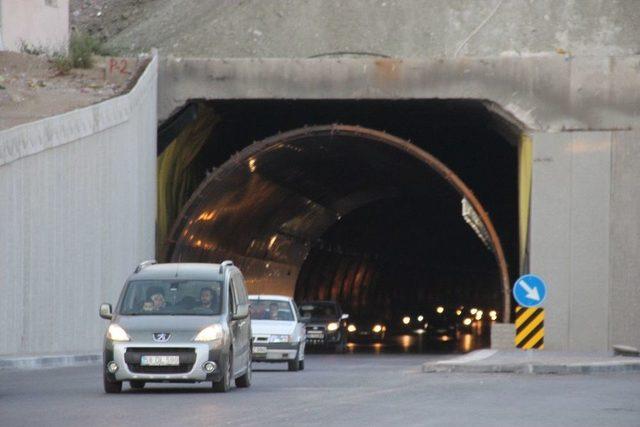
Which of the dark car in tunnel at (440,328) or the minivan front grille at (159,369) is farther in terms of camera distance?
the dark car in tunnel at (440,328)

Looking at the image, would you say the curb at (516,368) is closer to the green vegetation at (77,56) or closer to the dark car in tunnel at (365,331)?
the green vegetation at (77,56)

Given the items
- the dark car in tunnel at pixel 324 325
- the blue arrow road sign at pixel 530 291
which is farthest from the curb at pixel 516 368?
the dark car in tunnel at pixel 324 325

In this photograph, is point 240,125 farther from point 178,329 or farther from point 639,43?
point 178,329

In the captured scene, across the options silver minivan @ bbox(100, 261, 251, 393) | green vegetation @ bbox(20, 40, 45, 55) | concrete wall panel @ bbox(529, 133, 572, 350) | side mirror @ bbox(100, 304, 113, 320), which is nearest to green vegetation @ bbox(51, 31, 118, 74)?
green vegetation @ bbox(20, 40, 45, 55)

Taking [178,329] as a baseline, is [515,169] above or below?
above

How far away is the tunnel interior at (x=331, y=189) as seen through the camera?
44.2 m

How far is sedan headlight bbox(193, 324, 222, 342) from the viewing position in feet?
71.8

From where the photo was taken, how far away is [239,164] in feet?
141

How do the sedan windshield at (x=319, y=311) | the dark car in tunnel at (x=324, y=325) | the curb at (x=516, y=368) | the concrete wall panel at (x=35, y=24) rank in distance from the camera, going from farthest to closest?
the sedan windshield at (x=319, y=311) → the dark car in tunnel at (x=324, y=325) → the concrete wall panel at (x=35, y=24) → the curb at (x=516, y=368)

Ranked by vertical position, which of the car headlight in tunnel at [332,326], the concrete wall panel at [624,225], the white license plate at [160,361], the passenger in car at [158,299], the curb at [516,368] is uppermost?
the concrete wall panel at [624,225]

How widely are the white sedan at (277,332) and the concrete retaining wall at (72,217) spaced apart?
3913mm

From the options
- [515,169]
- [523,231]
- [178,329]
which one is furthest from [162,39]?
[178,329]

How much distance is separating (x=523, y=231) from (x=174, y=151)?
960 cm

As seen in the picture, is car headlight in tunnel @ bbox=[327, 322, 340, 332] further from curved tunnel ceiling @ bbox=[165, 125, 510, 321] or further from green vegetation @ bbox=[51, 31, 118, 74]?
green vegetation @ bbox=[51, 31, 118, 74]
